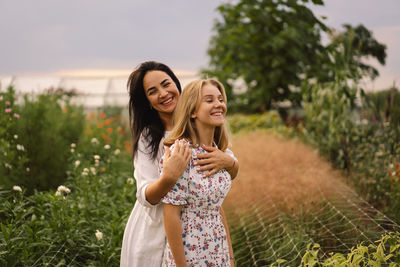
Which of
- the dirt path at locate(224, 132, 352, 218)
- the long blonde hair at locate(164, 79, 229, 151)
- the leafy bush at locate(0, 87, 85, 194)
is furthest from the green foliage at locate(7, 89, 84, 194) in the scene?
the long blonde hair at locate(164, 79, 229, 151)

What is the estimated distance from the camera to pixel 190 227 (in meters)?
1.80

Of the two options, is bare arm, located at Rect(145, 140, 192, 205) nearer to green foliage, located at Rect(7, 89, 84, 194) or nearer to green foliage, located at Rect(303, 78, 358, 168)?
green foliage, located at Rect(7, 89, 84, 194)

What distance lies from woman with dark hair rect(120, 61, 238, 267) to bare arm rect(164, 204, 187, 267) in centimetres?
10

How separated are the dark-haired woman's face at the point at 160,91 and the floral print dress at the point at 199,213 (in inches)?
16.5

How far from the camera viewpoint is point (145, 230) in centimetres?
206

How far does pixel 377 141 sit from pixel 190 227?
4.27 metres

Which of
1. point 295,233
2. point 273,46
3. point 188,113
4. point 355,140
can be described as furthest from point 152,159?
point 273,46

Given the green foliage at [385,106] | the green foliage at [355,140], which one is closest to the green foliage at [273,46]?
the green foliage at [355,140]

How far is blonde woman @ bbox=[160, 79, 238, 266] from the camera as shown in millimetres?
1738

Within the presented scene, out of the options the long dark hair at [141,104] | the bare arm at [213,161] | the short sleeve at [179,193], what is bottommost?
the short sleeve at [179,193]

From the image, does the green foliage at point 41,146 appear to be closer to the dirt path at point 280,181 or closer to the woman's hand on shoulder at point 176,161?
the dirt path at point 280,181

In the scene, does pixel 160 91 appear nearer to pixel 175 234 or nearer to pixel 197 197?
pixel 197 197

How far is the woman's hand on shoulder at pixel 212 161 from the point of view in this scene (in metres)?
1.82

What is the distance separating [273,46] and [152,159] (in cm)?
835
